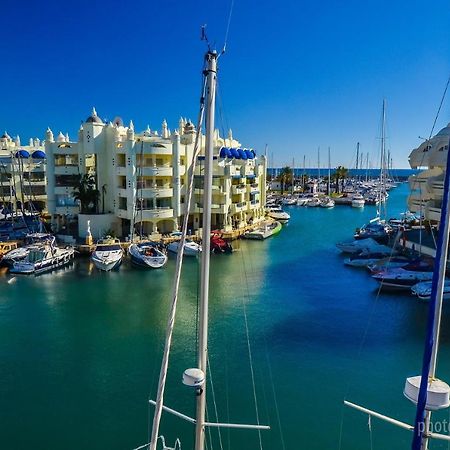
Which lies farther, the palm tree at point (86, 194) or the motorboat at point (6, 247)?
the palm tree at point (86, 194)

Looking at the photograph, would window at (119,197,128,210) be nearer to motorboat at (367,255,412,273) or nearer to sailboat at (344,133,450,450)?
motorboat at (367,255,412,273)

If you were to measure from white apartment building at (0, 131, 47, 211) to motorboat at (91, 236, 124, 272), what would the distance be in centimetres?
2373

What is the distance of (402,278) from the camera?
1183 inches

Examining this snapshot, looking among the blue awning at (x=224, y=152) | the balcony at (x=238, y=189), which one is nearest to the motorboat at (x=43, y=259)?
the blue awning at (x=224, y=152)

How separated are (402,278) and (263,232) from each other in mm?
24462

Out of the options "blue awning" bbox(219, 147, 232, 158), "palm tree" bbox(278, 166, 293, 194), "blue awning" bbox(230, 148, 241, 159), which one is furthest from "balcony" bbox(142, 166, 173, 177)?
"palm tree" bbox(278, 166, 293, 194)

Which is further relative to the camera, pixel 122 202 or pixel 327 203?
pixel 327 203

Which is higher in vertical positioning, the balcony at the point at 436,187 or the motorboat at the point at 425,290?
the balcony at the point at 436,187

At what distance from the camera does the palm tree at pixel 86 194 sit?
45.2 m

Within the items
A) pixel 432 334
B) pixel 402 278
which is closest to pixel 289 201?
pixel 402 278

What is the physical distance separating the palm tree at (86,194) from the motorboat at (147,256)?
965 centimetres

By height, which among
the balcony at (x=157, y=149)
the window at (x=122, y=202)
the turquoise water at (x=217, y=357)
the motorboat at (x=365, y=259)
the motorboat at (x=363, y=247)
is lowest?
the turquoise water at (x=217, y=357)

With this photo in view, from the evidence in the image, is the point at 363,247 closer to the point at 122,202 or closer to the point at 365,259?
the point at 365,259

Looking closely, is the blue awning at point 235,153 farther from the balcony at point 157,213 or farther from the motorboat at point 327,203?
the motorboat at point 327,203
